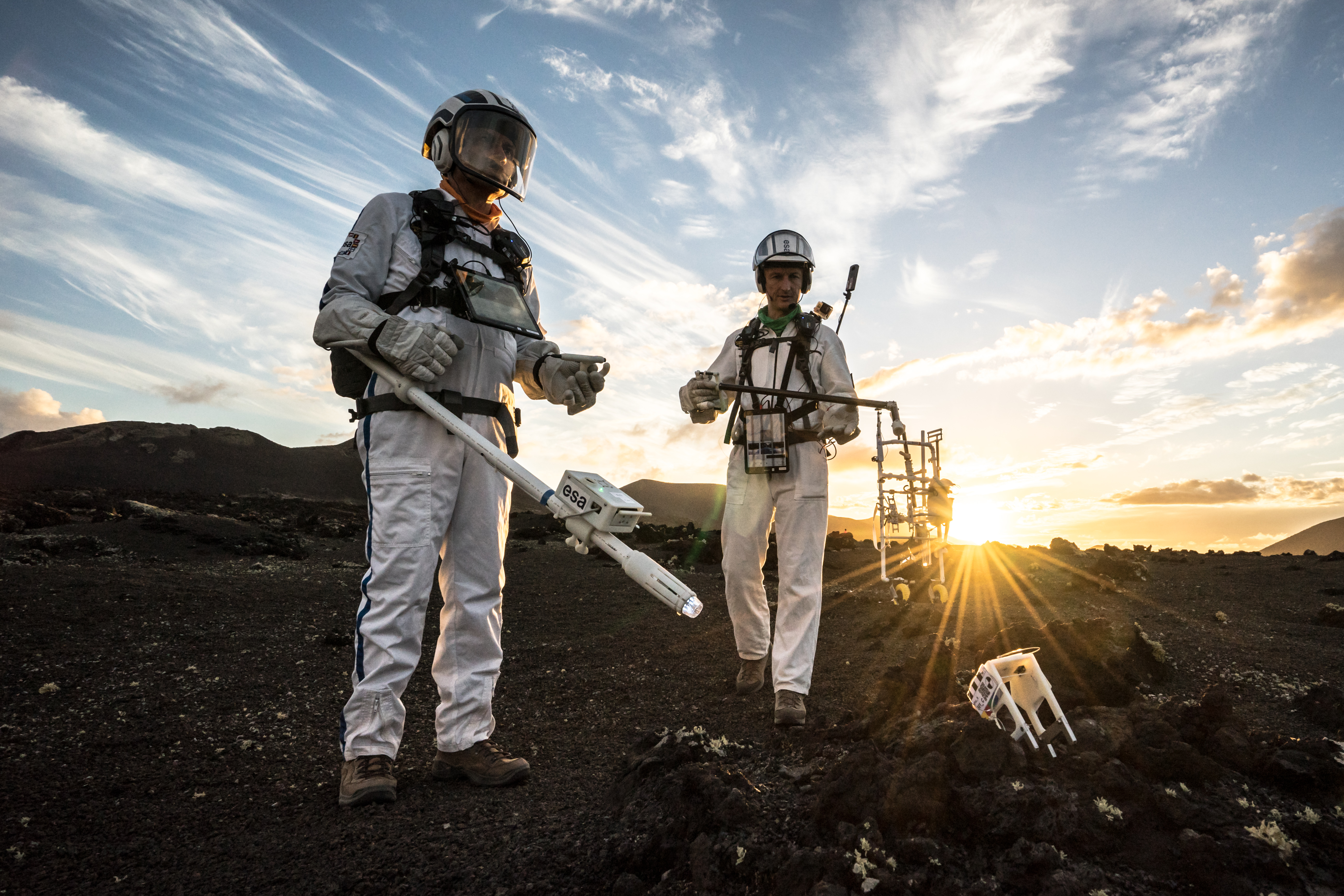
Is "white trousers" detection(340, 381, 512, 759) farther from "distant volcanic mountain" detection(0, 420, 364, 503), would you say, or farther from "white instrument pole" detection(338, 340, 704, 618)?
"distant volcanic mountain" detection(0, 420, 364, 503)

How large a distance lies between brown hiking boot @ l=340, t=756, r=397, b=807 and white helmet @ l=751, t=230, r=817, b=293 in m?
3.90

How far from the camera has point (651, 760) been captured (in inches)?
111

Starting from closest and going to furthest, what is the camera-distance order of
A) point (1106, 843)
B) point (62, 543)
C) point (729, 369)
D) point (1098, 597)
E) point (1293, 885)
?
point (1293, 885)
point (1106, 843)
point (729, 369)
point (1098, 597)
point (62, 543)

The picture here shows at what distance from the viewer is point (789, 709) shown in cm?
390

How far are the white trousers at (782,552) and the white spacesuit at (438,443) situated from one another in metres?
1.61

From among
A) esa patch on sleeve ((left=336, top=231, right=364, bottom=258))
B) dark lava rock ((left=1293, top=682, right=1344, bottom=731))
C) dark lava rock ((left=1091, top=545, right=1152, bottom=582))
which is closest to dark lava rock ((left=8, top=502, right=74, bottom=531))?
esa patch on sleeve ((left=336, top=231, right=364, bottom=258))

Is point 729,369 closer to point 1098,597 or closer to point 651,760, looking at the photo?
point 651,760

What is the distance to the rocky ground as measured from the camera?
7.39 ft

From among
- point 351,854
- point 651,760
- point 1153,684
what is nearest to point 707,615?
point 1153,684

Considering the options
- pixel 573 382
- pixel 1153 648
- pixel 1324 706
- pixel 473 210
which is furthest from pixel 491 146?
pixel 1324 706

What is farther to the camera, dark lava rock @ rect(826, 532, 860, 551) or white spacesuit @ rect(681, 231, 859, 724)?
dark lava rock @ rect(826, 532, 860, 551)

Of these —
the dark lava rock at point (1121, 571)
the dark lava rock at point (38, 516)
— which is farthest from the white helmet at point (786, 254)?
the dark lava rock at point (38, 516)

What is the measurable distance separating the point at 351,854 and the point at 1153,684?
4.78 metres

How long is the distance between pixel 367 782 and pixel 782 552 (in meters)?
2.77
